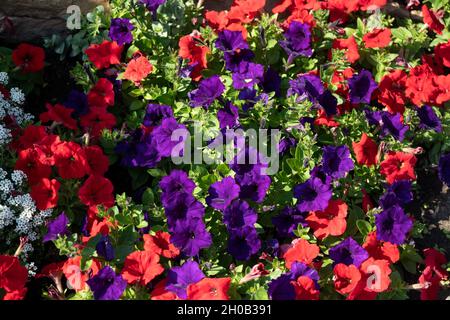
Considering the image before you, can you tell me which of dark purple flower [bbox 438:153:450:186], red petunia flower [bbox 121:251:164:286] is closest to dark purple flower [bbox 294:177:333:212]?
dark purple flower [bbox 438:153:450:186]

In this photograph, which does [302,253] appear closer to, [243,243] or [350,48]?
[243,243]

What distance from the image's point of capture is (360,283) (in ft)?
11.0

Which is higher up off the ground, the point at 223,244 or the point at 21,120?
the point at 21,120

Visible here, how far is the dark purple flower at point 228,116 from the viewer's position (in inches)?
154

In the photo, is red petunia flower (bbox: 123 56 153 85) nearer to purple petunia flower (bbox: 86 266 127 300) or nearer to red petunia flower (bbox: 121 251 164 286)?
red petunia flower (bbox: 121 251 164 286)

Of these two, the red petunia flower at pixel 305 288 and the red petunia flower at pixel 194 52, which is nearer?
the red petunia flower at pixel 305 288

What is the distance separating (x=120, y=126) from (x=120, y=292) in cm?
153

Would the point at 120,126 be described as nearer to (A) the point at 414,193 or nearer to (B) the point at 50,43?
(B) the point at 50,43

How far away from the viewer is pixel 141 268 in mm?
3283

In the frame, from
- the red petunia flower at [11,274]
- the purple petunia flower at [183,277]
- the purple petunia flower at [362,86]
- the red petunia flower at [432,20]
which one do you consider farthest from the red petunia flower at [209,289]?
the red petunia flower at [432,20]

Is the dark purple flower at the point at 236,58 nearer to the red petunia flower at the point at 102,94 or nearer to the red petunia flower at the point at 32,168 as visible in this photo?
the red petunia flower at the point at 102,94

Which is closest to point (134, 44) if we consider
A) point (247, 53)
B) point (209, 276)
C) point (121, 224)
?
point (247, 53)

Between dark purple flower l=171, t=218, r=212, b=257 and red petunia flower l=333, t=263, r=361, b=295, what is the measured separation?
67 cm

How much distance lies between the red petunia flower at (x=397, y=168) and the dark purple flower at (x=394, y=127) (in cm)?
15
